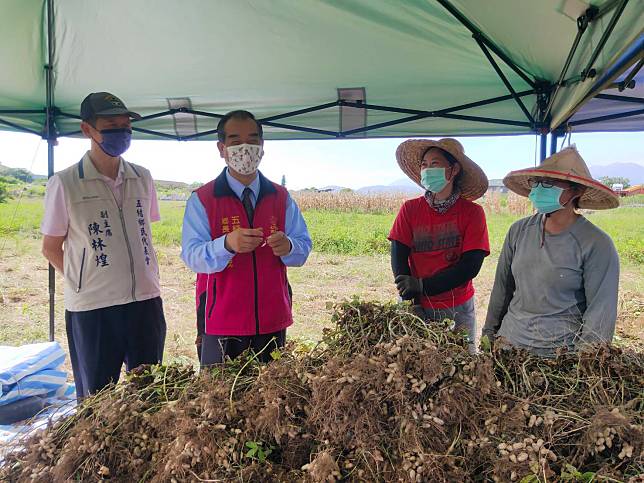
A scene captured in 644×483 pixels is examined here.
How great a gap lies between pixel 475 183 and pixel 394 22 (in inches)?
42.5

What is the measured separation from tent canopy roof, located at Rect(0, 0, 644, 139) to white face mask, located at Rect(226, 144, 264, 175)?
1.10 m

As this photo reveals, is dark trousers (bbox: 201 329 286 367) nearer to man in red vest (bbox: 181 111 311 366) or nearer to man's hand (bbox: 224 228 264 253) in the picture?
man in red vest (bbox: 181 111 311 366)

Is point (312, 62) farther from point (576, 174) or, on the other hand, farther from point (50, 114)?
point (50, 114)

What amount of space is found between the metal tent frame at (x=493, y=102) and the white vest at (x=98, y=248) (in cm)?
126

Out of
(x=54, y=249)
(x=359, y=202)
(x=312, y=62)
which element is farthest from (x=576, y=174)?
(x=359, y=202)

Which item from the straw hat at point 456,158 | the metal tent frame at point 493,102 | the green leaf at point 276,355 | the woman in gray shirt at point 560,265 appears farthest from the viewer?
the straw hat at point 456,158

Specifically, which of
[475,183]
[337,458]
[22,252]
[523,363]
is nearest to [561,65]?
[475,183]

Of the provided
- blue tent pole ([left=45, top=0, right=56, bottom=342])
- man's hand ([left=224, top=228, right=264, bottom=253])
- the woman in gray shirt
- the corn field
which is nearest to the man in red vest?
man's hand ([left=224, top=228, right=264, bottom=253])

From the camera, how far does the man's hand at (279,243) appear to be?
5.81ft

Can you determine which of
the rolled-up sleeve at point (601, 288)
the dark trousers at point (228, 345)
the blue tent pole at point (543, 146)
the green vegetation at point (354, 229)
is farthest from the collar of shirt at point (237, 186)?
the green vegetation at point (354, 229)

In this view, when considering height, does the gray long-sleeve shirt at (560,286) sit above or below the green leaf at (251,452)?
above

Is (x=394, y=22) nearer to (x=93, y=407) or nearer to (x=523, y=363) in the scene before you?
(x=523, y=363)

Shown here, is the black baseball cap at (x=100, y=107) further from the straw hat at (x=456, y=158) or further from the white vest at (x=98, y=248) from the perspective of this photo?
the straw hat at (x=456, y=158)

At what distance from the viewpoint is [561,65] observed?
247cm
